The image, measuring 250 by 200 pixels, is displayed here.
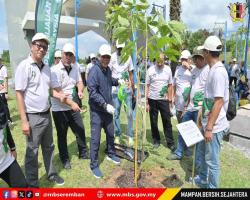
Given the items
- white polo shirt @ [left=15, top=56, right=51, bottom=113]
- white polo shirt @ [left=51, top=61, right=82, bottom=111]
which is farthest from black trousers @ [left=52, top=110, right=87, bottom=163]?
white polo shirt @ [left=15, top=56, right=51, bottom=113]

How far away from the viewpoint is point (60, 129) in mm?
4094

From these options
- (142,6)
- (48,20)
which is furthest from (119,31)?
(48,20)

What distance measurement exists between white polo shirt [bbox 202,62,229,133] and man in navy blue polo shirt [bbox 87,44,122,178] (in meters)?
1.34

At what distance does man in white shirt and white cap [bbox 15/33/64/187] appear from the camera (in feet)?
9.55

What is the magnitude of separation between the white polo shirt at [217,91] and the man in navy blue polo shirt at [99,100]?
134cm

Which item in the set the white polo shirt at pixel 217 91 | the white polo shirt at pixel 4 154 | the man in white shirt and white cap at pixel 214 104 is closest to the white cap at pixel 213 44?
the man in white shirt and white cap at pixel 214 104

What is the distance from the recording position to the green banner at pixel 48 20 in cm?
771

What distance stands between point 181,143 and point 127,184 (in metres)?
1.42

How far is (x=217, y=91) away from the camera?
2.75 meters

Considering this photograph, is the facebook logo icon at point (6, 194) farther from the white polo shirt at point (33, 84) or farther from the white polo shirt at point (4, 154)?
the white polo shirt at point (33, 84)

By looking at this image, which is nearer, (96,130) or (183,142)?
(96,130)

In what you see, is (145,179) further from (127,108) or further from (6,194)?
(6,194)

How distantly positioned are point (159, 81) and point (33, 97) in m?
2.48

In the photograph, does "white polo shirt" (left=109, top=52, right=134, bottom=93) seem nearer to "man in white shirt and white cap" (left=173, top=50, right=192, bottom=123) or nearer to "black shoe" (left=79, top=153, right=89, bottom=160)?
"man in white shirt and white cap" (left=173, top=50, right=192, bottom=123)
